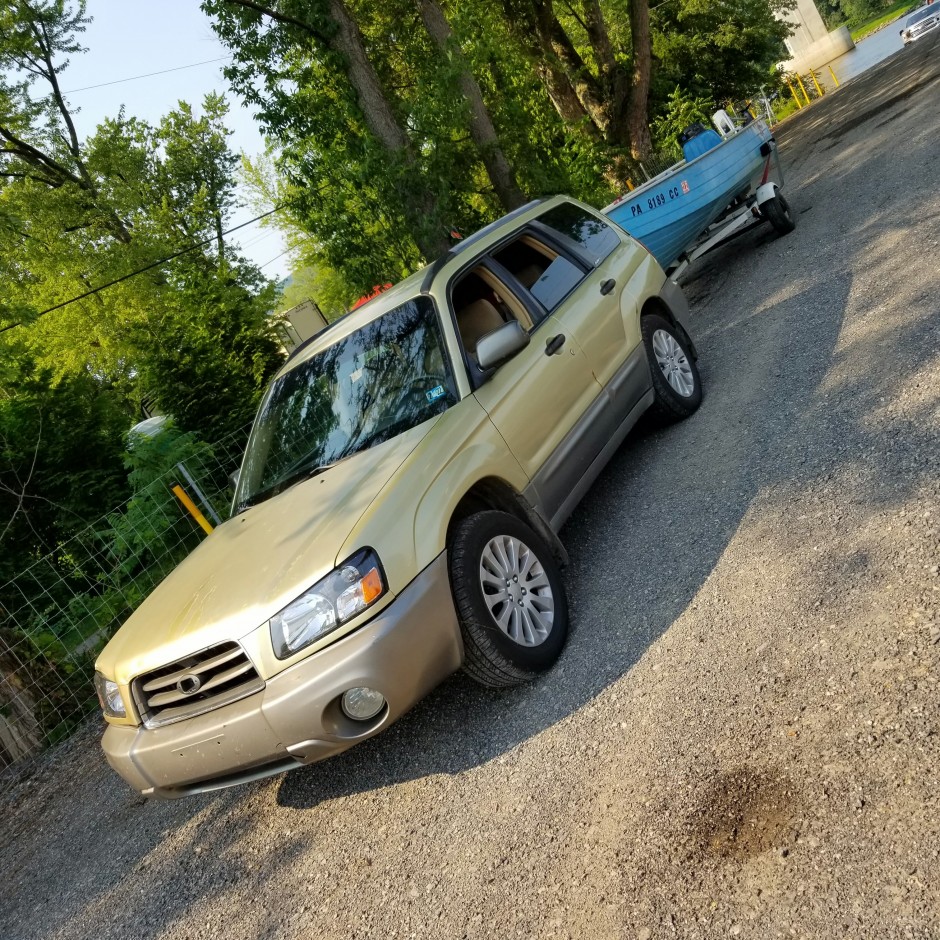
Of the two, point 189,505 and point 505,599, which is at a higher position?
point 189,505

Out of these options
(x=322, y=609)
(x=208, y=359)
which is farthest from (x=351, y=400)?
(x=208, y=359)

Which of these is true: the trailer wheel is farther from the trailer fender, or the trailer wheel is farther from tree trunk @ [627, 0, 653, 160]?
tree trunk @ [627, 0, 653, 160]

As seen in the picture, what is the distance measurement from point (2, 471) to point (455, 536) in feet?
30.2

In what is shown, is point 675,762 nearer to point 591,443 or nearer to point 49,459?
point 591,443

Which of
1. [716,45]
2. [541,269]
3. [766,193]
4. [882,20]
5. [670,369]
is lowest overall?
[882,20]

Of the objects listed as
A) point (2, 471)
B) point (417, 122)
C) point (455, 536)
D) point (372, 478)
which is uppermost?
point (417, 122)

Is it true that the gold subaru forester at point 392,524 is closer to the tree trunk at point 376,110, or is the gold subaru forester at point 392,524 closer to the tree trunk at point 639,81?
the tree trunk at point 376,110

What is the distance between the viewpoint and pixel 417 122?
15.1 metres

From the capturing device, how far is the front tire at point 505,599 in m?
4.14

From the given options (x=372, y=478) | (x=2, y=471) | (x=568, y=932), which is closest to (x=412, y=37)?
(x=2, y=471)

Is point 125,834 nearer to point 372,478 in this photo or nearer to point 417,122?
point 372,478

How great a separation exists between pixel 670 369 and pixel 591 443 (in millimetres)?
1494

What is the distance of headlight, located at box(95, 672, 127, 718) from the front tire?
1585 mm

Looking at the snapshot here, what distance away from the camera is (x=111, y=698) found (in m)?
4.41
